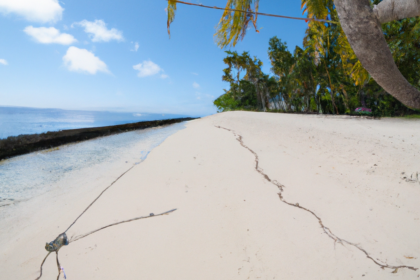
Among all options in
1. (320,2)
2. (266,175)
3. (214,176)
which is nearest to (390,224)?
(266,175)

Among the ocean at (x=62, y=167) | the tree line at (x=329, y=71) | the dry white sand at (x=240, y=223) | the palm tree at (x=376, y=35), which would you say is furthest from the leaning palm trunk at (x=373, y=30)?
the tree line at (x=329, y=71)

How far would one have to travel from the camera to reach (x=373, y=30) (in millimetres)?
808

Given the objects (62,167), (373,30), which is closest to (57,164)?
(62,167)

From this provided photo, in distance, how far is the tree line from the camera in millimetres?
5483

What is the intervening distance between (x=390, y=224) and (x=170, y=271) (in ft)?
4.39

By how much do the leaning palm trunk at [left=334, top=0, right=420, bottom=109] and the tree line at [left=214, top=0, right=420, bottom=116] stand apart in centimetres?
365

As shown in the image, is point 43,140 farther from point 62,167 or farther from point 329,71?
point 329,71

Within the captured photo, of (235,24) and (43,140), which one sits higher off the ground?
(235,24)

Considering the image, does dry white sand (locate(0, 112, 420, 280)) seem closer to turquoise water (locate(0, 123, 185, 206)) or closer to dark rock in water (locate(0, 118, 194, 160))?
turquoise water (locate(0, 123, 185, 206))

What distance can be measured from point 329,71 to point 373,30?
1026 cm

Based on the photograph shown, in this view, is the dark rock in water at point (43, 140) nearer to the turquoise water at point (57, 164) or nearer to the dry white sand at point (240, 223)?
the turquoise water at point (57, 164)

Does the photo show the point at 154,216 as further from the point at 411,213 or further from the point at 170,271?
the point at 411,213

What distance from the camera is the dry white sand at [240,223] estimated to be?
91 cm

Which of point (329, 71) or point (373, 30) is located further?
point (329, 71)
